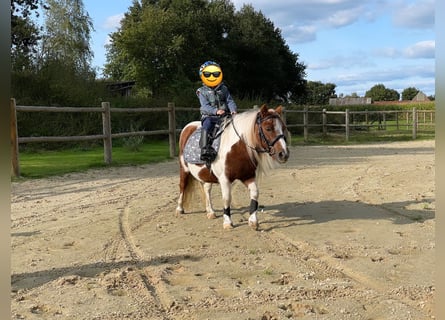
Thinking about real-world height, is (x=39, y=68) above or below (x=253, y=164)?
above

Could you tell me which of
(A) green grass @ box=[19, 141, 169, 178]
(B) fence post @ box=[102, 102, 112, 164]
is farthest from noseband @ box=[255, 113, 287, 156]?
(B) fence post @ box=[102, 102, 112, 164]

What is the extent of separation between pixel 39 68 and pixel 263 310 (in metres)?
18.8

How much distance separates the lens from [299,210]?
20.4 ft

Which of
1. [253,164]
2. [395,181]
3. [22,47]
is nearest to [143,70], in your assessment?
[22,47]

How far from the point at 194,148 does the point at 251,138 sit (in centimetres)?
87

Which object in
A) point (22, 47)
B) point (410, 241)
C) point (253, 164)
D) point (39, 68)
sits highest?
point (22, 47)

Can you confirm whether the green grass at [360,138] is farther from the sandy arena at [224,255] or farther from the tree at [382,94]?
the tree at [382,94]

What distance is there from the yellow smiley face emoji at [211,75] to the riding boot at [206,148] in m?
0.65

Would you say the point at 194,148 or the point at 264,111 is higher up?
the point at 264,111

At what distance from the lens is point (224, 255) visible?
4.17 m

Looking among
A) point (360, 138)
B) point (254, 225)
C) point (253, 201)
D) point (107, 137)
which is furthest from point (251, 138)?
point (360, 138)

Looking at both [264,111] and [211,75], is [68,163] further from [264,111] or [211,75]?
[264,111]

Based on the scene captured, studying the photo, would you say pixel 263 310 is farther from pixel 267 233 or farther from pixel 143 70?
pixel 143 70

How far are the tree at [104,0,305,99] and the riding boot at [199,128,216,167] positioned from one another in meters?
20.0
